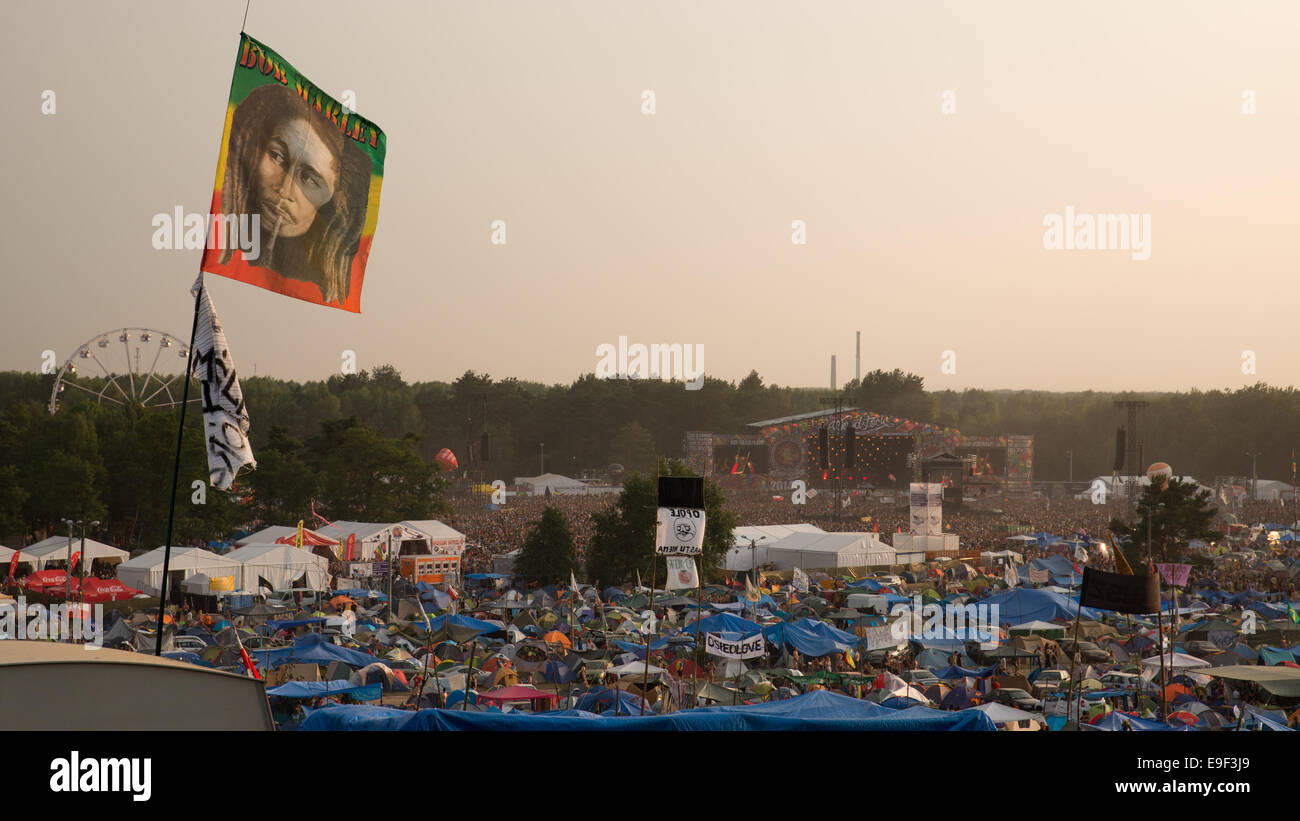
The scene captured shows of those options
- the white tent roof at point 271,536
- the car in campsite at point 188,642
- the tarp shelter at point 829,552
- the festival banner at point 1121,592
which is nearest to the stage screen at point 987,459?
the tarp shelter at point 829,552

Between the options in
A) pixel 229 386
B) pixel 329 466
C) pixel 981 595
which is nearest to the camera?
pixel 229 386

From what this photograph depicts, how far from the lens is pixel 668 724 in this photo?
703 centimetres

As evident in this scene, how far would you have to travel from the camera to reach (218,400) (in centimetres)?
624

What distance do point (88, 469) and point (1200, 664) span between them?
3921cm

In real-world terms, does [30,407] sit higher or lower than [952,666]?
higher

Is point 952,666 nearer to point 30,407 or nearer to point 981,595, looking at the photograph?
point 981,595

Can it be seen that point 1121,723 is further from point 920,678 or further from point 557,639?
point 557,639

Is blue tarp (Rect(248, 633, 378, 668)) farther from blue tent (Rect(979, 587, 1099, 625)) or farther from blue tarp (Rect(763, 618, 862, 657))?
blue tent (Rect(979, 587, 1099, 625))

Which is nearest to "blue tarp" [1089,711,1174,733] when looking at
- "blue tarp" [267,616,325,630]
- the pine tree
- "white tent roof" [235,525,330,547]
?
"blue tarp" [267,616,325,630]

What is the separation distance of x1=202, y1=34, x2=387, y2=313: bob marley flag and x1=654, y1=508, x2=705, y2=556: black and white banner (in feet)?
25.8

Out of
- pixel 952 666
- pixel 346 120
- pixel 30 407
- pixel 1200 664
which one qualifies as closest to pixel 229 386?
pixel 346 120
